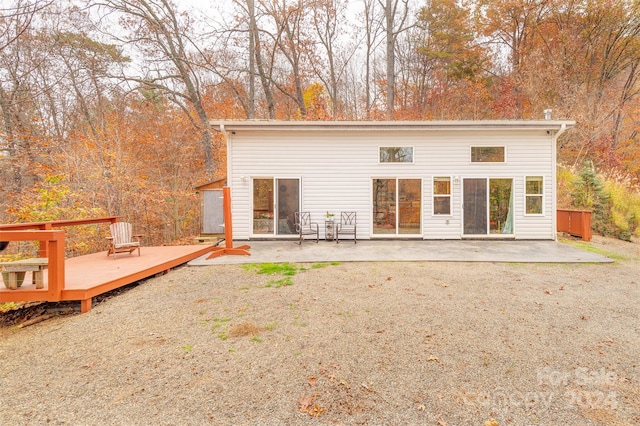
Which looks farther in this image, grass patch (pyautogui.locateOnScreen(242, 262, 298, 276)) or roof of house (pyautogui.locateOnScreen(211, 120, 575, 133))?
roof of house (pyautogui.locateOnScreen(211, 120, 575, 133))

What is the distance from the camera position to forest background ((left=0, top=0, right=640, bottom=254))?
858 cm

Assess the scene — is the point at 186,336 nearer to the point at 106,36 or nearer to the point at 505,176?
the point at 505,176

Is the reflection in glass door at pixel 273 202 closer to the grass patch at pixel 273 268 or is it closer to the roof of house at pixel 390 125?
the roof of house at pixel 390 125

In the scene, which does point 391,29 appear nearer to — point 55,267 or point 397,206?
point 397,206

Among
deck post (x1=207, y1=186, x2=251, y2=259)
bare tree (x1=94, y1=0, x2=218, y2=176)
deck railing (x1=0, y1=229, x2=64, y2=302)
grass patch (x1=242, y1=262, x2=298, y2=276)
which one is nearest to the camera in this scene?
deck railing (x1=0, y1=229, x2=64, y2=302)

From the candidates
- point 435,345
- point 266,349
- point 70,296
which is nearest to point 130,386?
point 266,349

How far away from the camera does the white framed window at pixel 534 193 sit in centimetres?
849

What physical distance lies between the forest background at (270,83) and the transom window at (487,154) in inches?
135

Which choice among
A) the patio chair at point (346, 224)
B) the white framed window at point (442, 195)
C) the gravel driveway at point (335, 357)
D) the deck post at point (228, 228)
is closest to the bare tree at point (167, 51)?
the deck post at point (228, 228)

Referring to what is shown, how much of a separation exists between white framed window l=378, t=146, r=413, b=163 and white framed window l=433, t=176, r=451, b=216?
3.22ft

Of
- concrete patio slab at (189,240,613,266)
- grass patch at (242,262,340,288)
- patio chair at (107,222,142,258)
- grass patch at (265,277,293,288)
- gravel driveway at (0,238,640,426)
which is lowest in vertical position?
gravel driveway at (0,238,640,426)

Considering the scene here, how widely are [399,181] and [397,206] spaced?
712mm

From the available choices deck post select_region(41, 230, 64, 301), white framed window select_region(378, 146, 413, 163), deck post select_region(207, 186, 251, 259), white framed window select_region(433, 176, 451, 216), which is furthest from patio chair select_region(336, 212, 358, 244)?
deck post select_region(41, 230, 64, 301)

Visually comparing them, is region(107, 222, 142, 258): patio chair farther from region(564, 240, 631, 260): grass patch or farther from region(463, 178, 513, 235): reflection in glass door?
region(564, 240, 631, 260): grass patch
